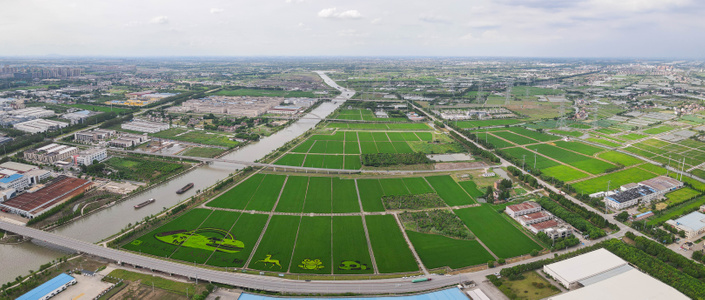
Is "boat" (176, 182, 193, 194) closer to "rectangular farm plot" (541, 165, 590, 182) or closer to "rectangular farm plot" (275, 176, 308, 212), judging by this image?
"rectangular farm plot" (275, 176, 308, 212)

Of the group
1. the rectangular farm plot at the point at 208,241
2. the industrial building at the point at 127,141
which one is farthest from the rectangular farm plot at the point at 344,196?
the industrial building at the point at 127,141

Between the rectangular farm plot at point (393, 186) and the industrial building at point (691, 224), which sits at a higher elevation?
the rectangular farm plot at point (393, 186)

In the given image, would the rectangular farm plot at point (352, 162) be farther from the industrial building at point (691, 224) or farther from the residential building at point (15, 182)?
the residential building at point (15, 182)

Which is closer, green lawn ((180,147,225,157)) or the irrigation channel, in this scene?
the irrigation channel

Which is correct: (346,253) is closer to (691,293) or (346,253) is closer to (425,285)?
(425,285)

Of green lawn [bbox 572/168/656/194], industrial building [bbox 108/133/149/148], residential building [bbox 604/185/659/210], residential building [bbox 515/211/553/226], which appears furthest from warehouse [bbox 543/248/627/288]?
industrial building [bbox 108/133/149/148]

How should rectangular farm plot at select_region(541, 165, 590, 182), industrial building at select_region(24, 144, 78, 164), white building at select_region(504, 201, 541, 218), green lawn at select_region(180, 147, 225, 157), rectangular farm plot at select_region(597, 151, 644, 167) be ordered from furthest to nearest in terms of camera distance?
green lawn at select_region(180, 147, 225, 157) → rectangular farm plot at select_region(597, 151, 644, 167) → industrial building at select_region(24, 144, 78, 164) → rectangular farm plot at select_region(541, 165, 590, 182) → white building at select_region(504, 201, 541, 218)

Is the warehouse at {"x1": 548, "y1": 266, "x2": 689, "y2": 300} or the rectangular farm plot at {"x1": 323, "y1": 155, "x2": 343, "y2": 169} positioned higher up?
the rectangular farm plot at {"x1": 323, "y1": 155, "x2": 343, "y2": 169}

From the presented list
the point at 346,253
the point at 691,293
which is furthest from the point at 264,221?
the point at 691,293

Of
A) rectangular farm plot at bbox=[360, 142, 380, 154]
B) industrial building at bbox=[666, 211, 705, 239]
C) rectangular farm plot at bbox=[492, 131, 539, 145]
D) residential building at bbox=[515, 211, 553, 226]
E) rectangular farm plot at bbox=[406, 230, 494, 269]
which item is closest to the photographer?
rectangular farm plot at bbox=[406, 230, 494, 269]
